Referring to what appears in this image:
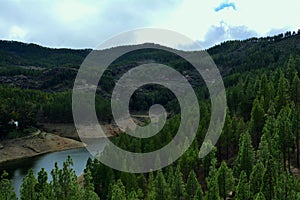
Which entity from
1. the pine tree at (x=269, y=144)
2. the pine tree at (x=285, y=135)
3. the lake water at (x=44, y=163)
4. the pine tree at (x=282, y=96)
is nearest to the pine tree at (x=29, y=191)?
the pine tree at (x=269, y=144)

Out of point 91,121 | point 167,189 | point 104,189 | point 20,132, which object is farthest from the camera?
point 91,121

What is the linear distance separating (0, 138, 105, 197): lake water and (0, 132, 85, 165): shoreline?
145 inches

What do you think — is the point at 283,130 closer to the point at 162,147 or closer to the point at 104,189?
the point at 162,147

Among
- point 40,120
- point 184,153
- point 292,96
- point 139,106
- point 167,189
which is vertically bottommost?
point 167,189

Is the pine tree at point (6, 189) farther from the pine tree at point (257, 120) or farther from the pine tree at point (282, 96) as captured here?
the pine tree at point (282, 96)

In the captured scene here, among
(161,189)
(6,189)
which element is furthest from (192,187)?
(6,189)

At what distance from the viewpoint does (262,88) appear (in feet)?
252

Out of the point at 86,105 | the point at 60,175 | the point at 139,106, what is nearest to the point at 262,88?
the point at 60,175

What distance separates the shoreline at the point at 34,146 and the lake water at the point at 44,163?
369cm

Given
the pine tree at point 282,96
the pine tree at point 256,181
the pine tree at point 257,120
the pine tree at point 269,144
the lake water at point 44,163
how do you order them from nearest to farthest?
the pine tree at point 256,181
the pine tree at point 269,144
the pine tree at point 257,120
the pine tree at point 282,96
the lake water at point 44,163

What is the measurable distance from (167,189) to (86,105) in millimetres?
111977

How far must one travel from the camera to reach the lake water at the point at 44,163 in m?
A: 89.6

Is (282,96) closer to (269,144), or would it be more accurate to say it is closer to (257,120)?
(257,120)

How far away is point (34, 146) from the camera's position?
386 feet
